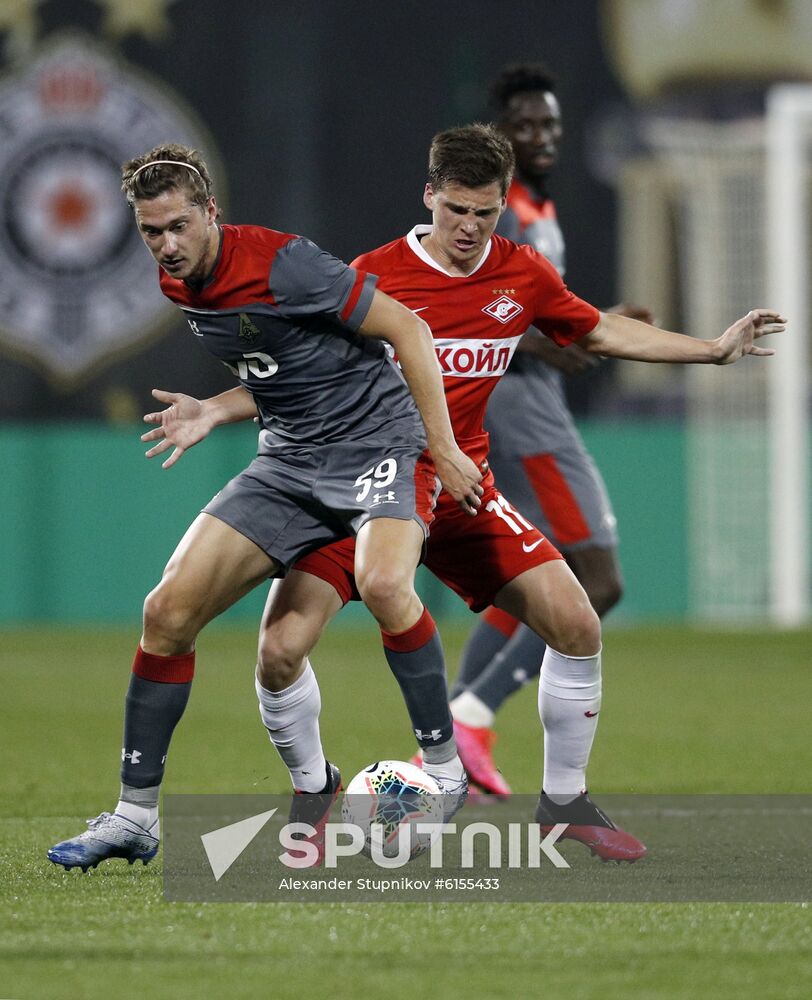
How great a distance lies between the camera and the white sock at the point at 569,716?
4992mm

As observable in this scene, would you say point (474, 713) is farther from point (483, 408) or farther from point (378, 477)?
point (378, 477)

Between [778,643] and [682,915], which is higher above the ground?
[682,915]

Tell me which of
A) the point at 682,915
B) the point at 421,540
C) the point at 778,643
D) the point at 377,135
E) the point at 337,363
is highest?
the point at 377,135

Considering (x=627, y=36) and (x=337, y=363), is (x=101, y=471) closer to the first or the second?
(x=627, y=36)

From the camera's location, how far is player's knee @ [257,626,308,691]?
4.87 metres

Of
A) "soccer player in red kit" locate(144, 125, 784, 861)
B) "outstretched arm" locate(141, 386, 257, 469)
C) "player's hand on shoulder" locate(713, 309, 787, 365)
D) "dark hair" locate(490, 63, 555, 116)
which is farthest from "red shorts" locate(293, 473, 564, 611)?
"dark hair" locate(490, 63, 555, 116)

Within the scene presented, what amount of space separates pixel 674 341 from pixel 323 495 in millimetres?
1065

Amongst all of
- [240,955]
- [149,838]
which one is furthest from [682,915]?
[149,838]

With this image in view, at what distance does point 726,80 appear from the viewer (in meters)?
15.0

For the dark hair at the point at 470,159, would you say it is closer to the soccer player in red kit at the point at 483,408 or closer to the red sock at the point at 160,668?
the soccer player in red kit at the point at 483,408

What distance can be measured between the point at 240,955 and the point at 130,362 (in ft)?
37.9

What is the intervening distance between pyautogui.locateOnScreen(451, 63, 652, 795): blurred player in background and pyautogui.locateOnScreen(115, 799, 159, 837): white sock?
1700 millimetres

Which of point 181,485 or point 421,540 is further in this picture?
point 181,485

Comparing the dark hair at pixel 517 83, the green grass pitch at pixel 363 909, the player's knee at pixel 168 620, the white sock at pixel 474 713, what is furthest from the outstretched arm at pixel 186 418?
the dark hair at pixel 517 83
